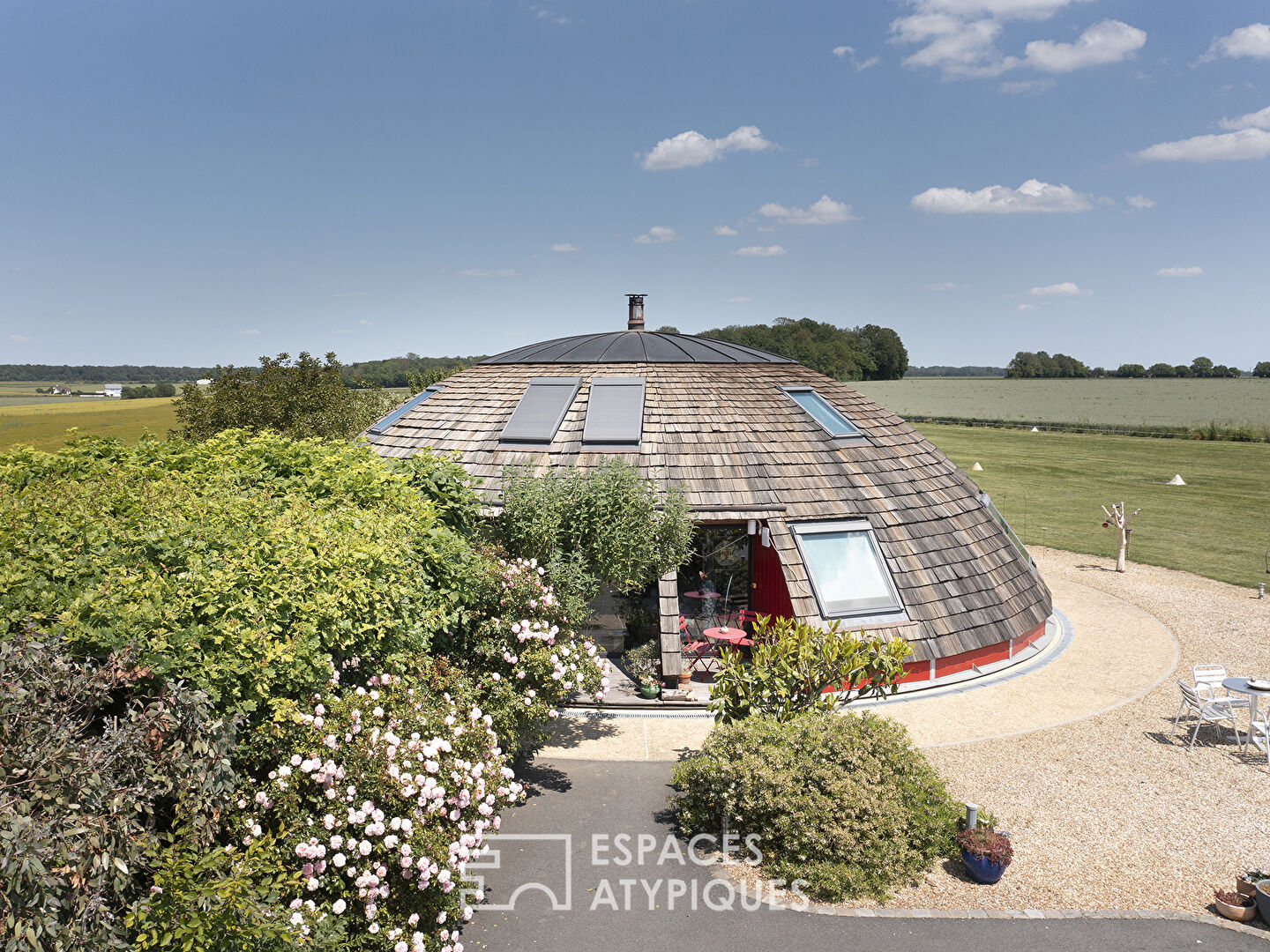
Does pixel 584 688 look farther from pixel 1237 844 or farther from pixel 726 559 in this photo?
pixel 1237 844

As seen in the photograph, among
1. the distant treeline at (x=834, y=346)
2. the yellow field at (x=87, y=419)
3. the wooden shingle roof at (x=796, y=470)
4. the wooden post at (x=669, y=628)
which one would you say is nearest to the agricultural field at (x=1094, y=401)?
the distant treeline at (x=834, y=346)

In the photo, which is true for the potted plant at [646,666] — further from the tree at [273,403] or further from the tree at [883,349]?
the tree at [883,349]

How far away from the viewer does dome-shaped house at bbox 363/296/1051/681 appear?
15.4 m

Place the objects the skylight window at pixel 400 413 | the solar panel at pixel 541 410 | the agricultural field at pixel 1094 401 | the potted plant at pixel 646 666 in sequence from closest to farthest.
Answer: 1. the potted plant at pixel 646 666
2. the solar panel at pixel 541 410
3. the skylight window at pixel 400 413
4. the agricultural field at pixel 1094 401

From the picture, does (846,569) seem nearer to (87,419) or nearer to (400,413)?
(400,413)

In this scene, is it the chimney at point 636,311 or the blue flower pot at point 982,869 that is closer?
the blue flower pot at point 982,869

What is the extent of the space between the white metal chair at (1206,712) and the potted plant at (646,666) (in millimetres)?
8915

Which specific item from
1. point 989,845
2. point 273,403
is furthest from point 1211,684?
point 273,403

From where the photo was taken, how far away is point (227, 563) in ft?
26.2

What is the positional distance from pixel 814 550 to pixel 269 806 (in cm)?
1092

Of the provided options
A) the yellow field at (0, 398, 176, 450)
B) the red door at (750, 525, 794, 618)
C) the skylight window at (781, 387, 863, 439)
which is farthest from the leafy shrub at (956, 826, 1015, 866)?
the yellow field at (0, 398, 176, 450)

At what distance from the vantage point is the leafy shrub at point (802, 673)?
10.9m

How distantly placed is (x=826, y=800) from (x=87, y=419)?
3711 centimetres

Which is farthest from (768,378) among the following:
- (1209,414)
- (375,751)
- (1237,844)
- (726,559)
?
(1209,414)
